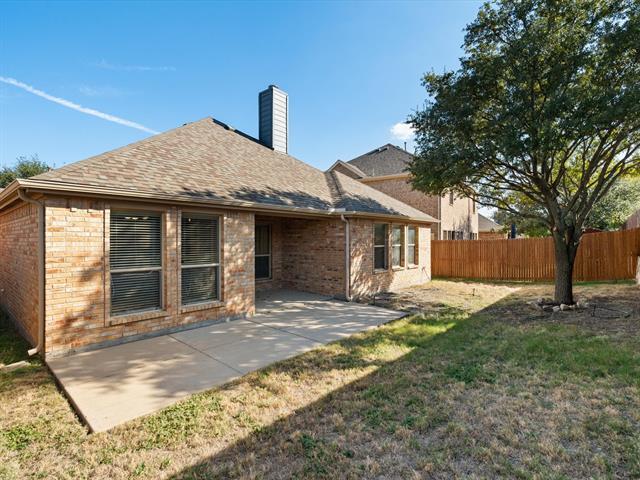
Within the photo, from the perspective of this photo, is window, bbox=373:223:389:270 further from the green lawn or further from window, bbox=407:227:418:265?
the green lawn

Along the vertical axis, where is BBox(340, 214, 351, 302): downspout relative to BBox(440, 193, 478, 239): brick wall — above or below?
below

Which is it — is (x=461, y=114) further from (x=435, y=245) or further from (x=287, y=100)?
(x=435, y=245)

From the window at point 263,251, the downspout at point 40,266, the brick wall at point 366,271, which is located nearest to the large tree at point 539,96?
the brick wall at point 366,271

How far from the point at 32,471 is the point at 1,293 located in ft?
29.3

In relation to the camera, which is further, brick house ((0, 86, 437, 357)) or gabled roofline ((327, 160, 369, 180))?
gabled roofline ((327, 160, 369, 180))

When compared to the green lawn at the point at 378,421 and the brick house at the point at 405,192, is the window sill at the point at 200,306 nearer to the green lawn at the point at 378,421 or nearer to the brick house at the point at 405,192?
the green lawn at the point at 378,421

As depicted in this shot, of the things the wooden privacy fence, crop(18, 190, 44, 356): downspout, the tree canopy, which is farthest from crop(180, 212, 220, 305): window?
the tree canopy

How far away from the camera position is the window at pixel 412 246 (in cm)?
1355

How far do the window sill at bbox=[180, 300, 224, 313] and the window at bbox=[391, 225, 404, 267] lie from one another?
23.7 feet

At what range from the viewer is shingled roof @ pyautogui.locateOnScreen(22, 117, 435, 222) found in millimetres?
5777

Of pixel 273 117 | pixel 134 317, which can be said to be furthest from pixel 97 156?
pixel 273 117

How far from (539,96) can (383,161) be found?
14.1 metres

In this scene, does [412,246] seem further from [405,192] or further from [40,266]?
[40,266]

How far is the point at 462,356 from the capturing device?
5168mm
